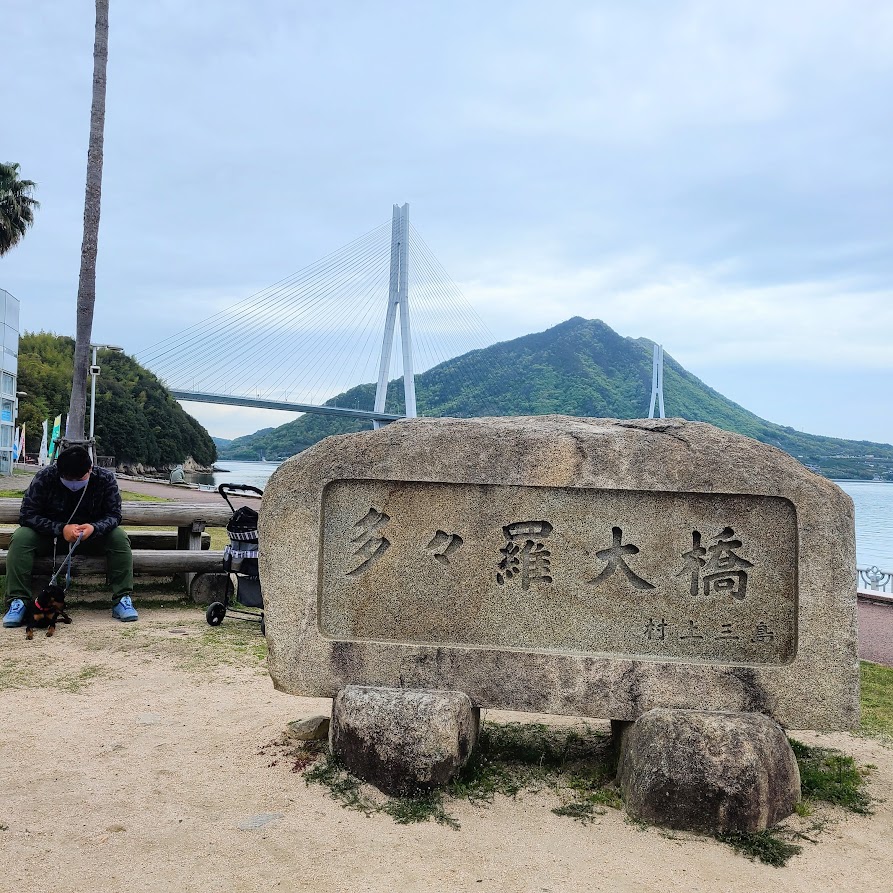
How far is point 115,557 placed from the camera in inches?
170

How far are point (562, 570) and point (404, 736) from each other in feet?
2.34

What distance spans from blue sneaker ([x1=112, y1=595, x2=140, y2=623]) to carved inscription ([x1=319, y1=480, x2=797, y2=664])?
218cm

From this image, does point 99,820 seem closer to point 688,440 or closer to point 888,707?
point 688,440

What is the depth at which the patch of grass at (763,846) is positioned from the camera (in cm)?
200

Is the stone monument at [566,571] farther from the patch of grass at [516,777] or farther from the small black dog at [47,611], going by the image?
the small black dog at [47,611]

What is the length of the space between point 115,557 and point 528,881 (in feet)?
10.6

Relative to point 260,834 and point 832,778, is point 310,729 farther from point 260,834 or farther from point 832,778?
point 832,778

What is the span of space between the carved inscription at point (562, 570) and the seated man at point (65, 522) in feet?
6.84

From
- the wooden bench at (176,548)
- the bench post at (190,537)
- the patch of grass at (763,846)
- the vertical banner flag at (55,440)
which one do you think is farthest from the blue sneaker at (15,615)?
the vertical banner flag at (55,440)

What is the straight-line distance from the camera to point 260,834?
6.67ft

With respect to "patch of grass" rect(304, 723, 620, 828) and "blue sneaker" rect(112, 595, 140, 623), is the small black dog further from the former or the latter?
"patch of grass" rect(304, 723, 620, 828)

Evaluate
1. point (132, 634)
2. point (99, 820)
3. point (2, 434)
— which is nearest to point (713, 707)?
point (99, 820)

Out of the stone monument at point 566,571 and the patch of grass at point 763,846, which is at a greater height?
the stone monument at point 566,571

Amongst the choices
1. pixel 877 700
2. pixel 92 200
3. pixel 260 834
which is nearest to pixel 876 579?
pixel 877 700
